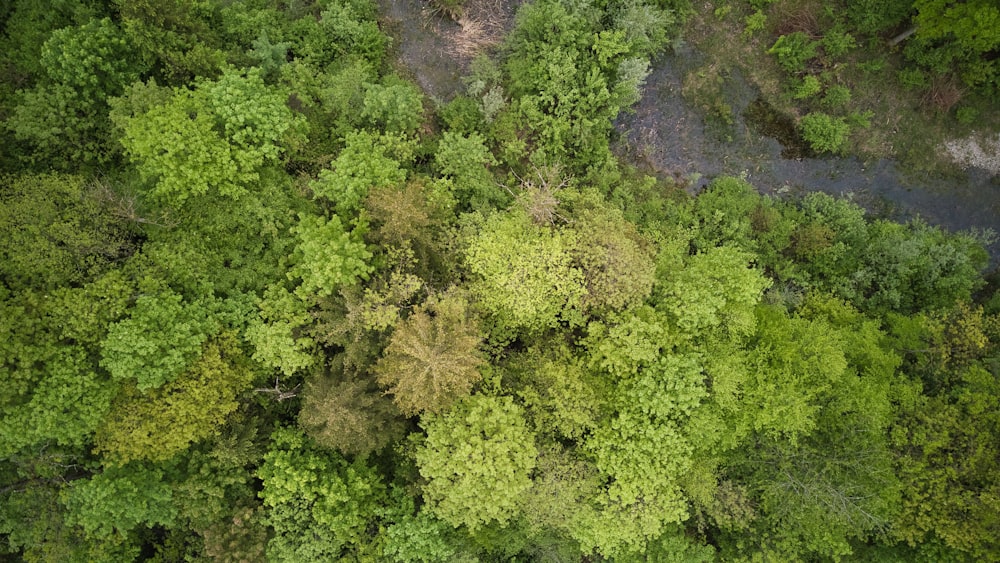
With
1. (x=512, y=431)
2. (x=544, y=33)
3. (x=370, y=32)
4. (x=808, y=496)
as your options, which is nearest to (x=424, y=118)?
(x=370, y=32)

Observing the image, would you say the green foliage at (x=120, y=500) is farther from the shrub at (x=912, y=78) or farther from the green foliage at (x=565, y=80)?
Result: the shrub at (x=912, y=78)

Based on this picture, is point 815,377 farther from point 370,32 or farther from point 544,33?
point 370,32

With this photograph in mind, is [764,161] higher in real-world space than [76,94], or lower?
higher

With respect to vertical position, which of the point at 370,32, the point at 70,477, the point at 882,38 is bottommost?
the point at 70,477

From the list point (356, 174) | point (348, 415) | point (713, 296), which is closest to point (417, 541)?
point (348, 415)

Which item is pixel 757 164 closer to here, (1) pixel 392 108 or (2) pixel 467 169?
(2) pixel 467 169

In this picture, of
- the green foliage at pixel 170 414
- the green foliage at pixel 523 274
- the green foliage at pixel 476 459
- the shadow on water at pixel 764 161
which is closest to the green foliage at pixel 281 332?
the green foliage at pixel 170 414

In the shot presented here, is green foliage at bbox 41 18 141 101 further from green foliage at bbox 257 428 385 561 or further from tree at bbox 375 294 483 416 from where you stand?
green foliage at bbox 257 428 385 561
